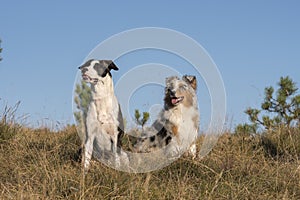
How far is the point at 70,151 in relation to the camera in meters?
6.90

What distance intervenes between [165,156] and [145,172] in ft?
2.30

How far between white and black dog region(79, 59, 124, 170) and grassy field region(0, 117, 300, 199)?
1.18 ft

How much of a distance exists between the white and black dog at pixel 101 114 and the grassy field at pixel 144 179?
14.2 inches

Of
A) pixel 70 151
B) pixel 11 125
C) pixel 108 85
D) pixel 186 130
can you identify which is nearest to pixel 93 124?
pixel 108 85

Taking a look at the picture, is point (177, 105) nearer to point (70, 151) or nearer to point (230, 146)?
point (230, 146)

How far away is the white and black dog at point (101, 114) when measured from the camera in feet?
19.8

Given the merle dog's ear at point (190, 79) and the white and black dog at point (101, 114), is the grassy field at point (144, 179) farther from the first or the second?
the merle dog's ear at point (190, 79)

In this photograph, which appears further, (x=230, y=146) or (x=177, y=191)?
(x=230, y=146)

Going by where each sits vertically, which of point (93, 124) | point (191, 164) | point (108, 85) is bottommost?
point (191, 164)

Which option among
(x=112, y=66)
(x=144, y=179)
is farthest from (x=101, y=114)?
(x=144, y=179)

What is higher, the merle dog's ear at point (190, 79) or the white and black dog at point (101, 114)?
the merle dog's ear at point (190, 79)

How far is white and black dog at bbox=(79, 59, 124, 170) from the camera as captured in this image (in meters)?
6.04

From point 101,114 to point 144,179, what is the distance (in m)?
1.40

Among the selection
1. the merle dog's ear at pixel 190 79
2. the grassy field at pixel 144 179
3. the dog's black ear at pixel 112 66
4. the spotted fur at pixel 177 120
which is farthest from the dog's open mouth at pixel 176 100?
the dog's black ear at pixel 112 66
